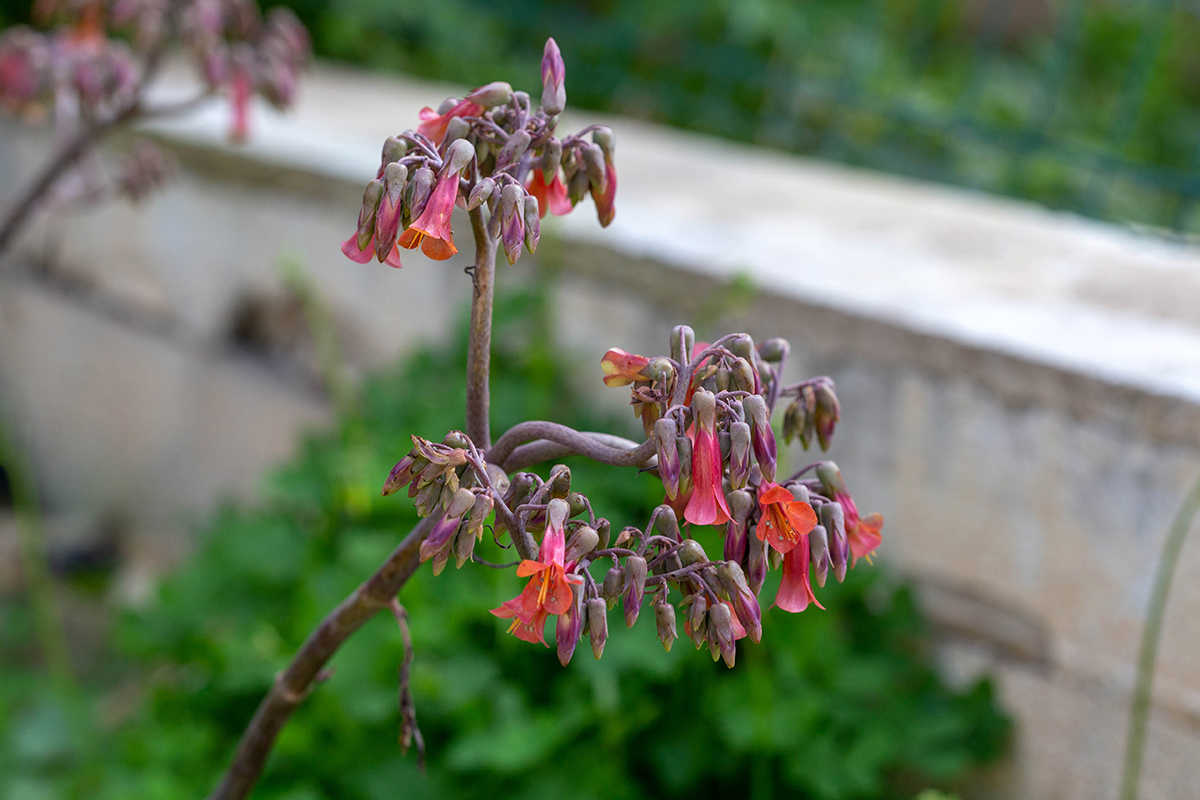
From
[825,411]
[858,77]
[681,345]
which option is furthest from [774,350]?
[858,77]

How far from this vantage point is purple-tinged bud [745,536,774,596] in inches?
30.4

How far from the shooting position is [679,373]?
0.76m

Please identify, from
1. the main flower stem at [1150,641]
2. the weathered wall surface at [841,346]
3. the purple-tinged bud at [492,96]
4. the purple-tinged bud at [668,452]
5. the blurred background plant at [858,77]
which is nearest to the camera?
the purple-tinged bud at [668,452]

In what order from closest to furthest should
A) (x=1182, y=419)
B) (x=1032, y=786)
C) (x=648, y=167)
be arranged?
(x=1182, y=419) < (x=1032, y=786) < (x=648, y=167)

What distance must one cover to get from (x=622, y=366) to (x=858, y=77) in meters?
3.31

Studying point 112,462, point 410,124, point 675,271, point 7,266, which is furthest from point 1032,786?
point 7,266

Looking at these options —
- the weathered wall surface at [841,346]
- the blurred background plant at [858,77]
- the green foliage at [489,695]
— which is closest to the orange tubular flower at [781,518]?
the green foliage at [489,695]

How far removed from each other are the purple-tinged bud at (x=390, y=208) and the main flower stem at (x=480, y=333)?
0.19 ft

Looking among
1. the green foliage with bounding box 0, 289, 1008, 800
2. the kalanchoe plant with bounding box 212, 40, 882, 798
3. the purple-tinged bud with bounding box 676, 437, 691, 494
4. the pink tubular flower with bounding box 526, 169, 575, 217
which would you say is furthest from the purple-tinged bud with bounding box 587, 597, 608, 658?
the green foliage with bounding box 0, 289, 1008, 800

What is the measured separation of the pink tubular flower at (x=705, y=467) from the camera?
722 mm

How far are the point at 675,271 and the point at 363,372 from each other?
1103 mm

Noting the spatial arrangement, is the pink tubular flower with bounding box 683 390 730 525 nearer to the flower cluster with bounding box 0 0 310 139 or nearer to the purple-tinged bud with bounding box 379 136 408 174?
the purple-tinged bud with bounding box 379 136 408 174

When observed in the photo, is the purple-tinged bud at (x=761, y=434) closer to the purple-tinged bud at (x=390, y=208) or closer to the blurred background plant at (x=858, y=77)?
the purple-tinged bud at (x=390, y=208)

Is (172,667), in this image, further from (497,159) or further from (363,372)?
(497,159)
